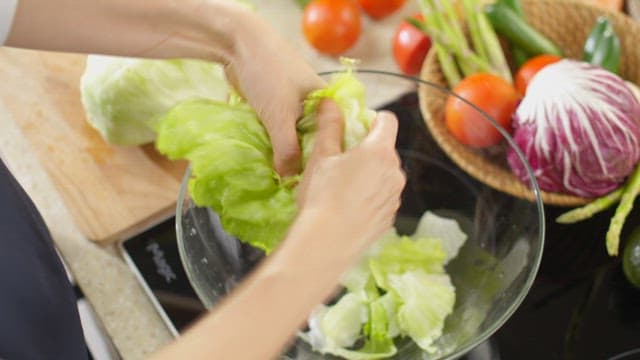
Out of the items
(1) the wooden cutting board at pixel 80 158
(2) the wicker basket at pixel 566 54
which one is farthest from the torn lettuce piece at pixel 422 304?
(1) the wooden cutting board at pixel 80 158

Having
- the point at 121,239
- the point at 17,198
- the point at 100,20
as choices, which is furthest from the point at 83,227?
the point at 100,20

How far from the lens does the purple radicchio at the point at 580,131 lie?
3.33 ft

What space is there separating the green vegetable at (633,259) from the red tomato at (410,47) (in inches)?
17.9

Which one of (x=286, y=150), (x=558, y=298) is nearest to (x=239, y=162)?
(x=286, y=150)

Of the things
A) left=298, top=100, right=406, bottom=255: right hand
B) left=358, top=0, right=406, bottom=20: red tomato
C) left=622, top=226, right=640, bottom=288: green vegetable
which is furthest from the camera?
left=358, top=0, right=406, bottom=20: red tomato

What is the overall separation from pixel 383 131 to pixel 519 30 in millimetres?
547

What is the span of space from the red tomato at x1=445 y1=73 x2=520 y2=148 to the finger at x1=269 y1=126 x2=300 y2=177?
30 centimetres

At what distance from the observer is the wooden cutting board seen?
1093 millimetres

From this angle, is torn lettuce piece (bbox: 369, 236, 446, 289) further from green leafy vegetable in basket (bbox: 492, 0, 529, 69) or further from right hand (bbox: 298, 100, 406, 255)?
green leafy vegetable in basket (bbox: 492, 0, 529, 69)

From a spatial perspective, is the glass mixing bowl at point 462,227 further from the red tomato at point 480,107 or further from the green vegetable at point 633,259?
the green vegetable at point 633,259

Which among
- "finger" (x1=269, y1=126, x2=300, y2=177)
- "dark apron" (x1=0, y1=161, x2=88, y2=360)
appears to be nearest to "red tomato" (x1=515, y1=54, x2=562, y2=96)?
"finger" (x1=269, y1=126, x2=300, y2=177)

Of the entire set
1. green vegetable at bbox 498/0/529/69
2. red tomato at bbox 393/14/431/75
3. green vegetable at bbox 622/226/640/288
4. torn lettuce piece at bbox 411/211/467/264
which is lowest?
torn lettuce piece at bbox 411/211/467/264

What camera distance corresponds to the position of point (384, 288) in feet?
3.15

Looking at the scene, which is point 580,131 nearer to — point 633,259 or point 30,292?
point 633,259
